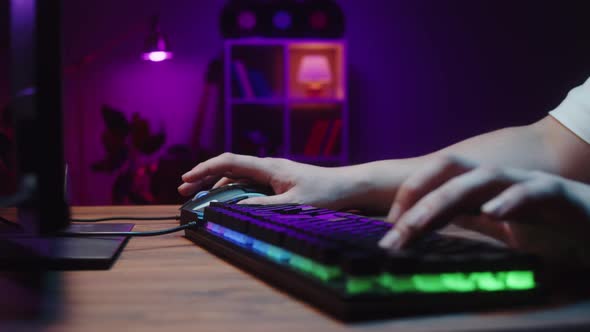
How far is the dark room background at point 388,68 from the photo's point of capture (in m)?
4.16

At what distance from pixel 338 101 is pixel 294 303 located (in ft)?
11.6

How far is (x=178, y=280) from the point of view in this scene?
1.63 feet

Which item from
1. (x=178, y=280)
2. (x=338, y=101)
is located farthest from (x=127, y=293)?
(x=338, y=101)

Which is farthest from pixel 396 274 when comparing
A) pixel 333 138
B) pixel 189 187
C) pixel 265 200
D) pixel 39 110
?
pixel 333 138

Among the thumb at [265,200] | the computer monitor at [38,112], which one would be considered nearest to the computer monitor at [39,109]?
the computer monitor at [38,112]

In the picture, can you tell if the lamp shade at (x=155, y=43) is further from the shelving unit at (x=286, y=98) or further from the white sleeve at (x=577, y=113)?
the white sleeve at (x=577, y=113)

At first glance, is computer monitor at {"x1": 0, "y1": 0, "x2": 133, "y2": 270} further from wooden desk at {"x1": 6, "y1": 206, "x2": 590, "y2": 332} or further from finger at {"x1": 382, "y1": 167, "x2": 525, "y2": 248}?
finger at {"x1": 382, "y1": 167, "x2": 525, "y2": 248}

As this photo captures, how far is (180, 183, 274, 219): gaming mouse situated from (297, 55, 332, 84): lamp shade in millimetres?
2969

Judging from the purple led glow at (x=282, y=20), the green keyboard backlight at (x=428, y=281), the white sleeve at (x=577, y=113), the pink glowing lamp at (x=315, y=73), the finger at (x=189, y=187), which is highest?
the purple led glow at (x=282, y=20)

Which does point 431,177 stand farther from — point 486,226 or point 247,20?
point 247,20

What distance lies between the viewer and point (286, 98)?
153 inches

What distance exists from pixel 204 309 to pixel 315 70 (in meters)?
3.57

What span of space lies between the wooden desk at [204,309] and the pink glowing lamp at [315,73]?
339 cm

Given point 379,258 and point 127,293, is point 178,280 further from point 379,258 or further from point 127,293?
point 379,258
